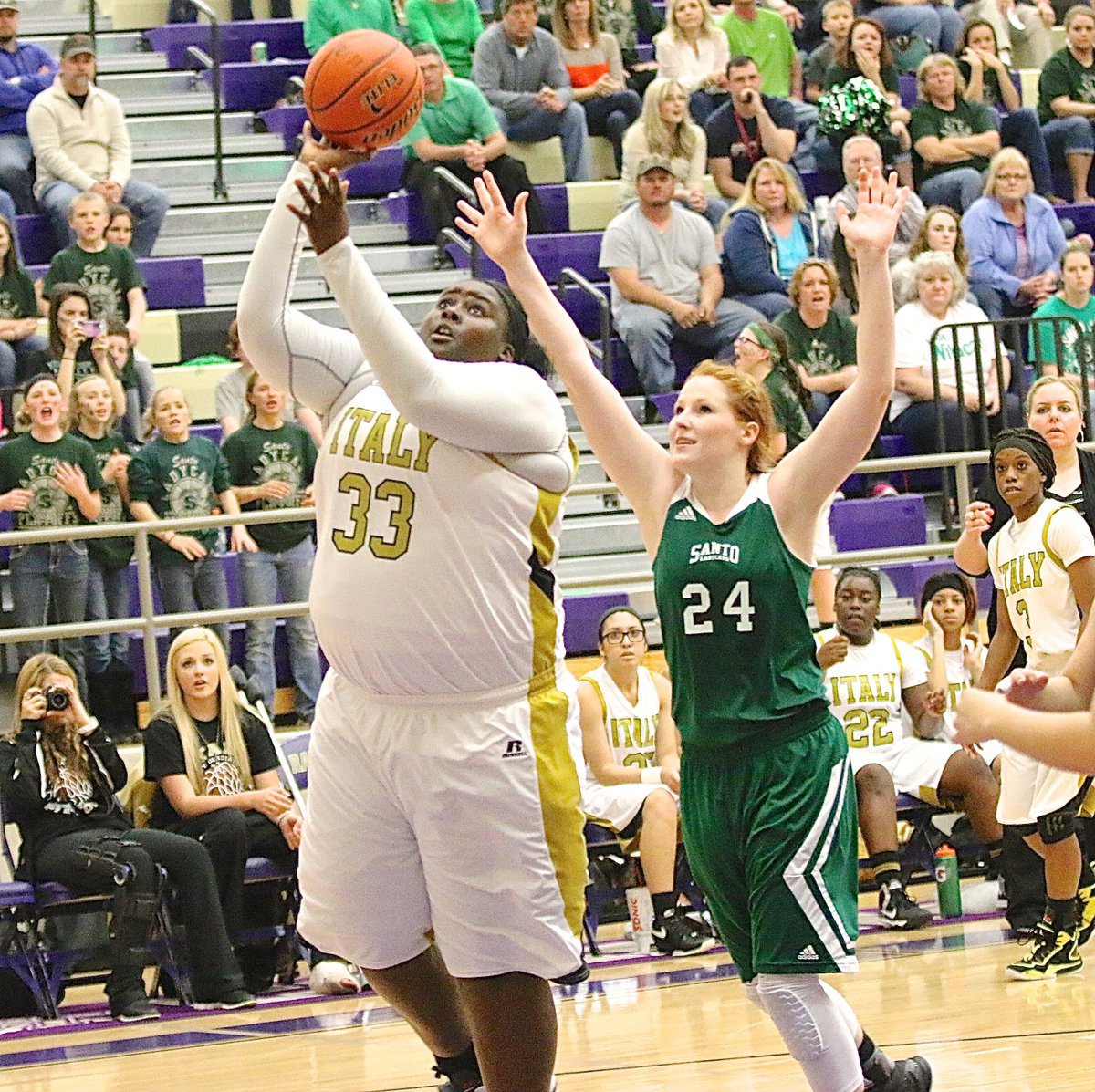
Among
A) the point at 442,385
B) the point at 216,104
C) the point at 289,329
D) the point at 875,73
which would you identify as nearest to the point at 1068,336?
the point at 875,73

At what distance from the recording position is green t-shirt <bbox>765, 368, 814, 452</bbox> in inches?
369

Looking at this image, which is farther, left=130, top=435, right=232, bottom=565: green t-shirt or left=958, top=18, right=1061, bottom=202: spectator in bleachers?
left=958, top=18, right=1061, bottom=202: spectator in bleachers

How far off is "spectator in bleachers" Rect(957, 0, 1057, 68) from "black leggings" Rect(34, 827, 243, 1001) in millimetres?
9562

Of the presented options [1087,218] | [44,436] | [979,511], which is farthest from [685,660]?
[1087,218]

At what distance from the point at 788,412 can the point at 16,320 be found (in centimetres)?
365

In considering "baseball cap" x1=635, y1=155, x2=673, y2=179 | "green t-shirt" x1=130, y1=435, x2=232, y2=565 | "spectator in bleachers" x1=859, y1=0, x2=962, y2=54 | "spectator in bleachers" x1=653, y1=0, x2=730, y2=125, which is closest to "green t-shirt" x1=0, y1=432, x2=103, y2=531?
"green t-shirt" x1=130, y1=435, x2=232, y2=565

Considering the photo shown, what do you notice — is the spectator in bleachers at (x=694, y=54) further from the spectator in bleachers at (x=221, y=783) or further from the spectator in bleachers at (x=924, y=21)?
the spectator in bleachers at (x=221, y=783)

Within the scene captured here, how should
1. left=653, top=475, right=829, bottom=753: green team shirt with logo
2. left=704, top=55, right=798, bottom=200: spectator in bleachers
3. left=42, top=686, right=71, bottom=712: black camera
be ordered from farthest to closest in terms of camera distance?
left=704, top=55, right=798, bottom=200: spectator in bleachers < left=42, top=686, right=71, bottom=712: black camera < left=653, top=475, right=829, bottom=753: green team shirt with logo

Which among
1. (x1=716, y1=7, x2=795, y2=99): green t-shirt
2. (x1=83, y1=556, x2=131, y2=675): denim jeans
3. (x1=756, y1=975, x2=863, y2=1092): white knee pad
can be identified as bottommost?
(x1=756, y1=975, x2=863, y2=1092): white knee pad

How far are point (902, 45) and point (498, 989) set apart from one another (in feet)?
35.5

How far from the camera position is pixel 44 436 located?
846 cm

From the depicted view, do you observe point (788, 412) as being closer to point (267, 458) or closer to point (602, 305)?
point (602, 305)

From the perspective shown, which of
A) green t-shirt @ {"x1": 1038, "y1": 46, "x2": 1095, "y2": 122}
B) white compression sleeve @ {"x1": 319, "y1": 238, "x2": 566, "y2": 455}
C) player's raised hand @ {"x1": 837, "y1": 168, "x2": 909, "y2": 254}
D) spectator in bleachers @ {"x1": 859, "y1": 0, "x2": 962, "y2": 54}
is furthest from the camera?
spectator in bleachers @ {"x1": 859, "y1": 0, "x2": 962, "y2": 54}

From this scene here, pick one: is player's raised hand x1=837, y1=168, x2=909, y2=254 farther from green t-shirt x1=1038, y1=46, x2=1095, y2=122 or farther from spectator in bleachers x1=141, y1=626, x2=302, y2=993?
green t-shirt x1=1038, y1=46, x2=1095, y2=122
